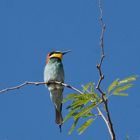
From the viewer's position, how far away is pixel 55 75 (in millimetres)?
7691

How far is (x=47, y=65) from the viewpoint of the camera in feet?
26.7

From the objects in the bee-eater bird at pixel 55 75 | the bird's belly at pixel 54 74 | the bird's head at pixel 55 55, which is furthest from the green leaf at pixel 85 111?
the bird's head at pixel 55 55

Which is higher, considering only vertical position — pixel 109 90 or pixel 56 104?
pixel 56 104

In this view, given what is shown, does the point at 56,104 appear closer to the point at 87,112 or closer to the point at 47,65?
the point at 47,65


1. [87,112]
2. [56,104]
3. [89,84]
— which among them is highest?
[56,104]

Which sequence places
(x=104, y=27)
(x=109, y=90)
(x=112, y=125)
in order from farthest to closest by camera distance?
(x=109, y=90) → (x=104, y=27) → (x=112, y=125)

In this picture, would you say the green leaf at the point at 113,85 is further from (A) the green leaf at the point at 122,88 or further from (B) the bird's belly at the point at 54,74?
(B) the bird's belly at the point at 54,74

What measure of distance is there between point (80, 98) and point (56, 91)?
11.9 feet

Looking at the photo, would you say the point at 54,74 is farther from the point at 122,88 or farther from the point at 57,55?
the point at 122,88

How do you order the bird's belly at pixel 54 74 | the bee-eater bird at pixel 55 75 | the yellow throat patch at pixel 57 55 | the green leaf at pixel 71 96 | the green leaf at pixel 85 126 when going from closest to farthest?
the green leaf at pixel 85 126
the green leaf at pixel 71 96
the bee-eater bird at pixel 55 75
the bird's belly at pixel 54 74
the yellow throat patch at pixel 57 55

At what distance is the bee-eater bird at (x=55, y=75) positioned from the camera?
23.8 feet

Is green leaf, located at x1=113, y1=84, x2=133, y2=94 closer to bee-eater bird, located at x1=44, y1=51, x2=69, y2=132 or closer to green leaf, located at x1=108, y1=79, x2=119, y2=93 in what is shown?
green leaf, located at x1=108, y1=79, x2=119, y2=93

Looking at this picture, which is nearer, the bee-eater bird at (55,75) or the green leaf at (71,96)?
the green leaf at (71,96)

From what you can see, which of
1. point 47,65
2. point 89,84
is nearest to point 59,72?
point 47,65
